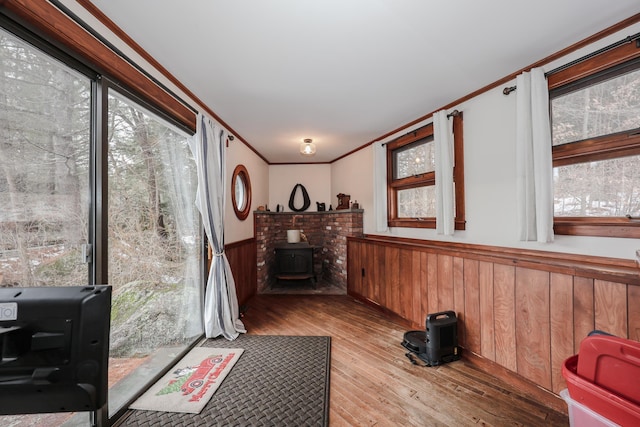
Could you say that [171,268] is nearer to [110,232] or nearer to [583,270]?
[110,232]

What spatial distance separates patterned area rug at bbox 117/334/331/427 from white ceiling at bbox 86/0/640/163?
2.45 meters

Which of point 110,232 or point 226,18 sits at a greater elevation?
point 226,18

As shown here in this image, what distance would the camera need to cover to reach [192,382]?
2.06 m

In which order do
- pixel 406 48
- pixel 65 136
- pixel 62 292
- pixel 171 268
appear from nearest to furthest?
pixel 62 292 < pixel 65 136 < pixel 406 48 < pixel 171 268

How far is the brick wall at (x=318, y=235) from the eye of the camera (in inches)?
182

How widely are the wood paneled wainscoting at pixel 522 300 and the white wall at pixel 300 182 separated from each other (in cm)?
264

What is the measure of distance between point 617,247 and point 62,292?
106 inches

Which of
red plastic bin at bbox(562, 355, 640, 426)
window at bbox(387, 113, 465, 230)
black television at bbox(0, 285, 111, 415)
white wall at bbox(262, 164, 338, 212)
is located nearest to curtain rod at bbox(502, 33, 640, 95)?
window at bbox(387, 113, 465, 230)

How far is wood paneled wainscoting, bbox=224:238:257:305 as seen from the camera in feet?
11.4

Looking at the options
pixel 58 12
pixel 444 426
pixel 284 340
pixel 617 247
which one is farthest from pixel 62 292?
pixel 617 247

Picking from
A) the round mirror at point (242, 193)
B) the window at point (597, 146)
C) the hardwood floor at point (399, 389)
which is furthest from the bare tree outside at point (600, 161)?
the round mirror at point (242, 193)

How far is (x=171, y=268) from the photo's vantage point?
235 cm

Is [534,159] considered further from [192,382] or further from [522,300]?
[192,382]

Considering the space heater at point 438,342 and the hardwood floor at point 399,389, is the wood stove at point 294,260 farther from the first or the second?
the space heater at point 438,342
